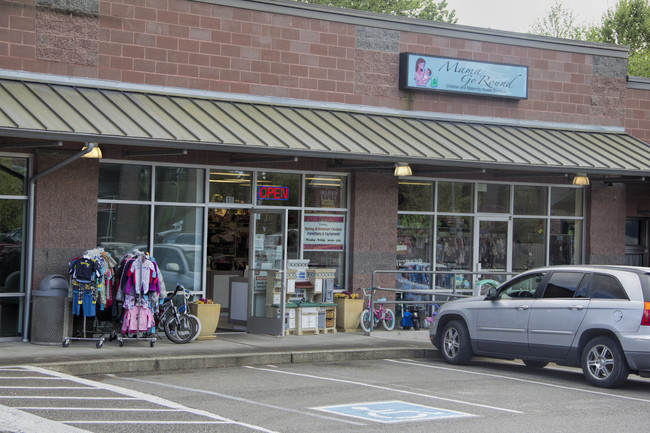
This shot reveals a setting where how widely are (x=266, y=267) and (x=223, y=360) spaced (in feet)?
12.0

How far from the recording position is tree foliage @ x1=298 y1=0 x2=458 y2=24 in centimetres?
4541

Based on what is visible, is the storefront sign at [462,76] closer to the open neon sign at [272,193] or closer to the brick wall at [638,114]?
the brick wall at [638,114]

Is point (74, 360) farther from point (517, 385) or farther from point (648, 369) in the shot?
point (648, 369)

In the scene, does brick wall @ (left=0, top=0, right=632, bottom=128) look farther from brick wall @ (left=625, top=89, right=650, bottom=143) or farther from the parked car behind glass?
the parked car behind glass

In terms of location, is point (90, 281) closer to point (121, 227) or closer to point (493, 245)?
point (121, 227)

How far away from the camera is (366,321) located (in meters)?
17.6

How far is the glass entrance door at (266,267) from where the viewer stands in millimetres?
16719

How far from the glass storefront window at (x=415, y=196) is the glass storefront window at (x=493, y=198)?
4.49 ft

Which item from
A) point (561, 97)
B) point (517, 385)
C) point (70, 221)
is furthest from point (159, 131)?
point (561, 97)

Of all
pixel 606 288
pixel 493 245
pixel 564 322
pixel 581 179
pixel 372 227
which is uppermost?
pixel 581 179

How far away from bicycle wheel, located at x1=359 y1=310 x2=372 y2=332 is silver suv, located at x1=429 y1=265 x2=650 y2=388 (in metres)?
2.69

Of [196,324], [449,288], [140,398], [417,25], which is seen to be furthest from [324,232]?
[140,398]

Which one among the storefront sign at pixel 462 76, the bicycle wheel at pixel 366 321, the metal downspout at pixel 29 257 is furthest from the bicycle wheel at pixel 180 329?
the storefront sign at pixel 462 76

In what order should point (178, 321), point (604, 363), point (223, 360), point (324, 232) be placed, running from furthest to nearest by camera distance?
point (324, 232), point (178, 321), point (223, 360), point (604, 363)
